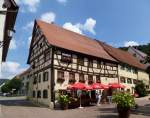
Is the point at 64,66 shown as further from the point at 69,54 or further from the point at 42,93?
Answer: the point at 42,93

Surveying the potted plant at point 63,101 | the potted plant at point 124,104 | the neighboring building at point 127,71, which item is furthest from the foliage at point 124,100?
the neighboring building at point 127,71

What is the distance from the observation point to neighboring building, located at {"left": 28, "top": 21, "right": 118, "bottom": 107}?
99.7 ft

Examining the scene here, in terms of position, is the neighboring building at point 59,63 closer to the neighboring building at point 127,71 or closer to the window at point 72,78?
the window at point 72,78

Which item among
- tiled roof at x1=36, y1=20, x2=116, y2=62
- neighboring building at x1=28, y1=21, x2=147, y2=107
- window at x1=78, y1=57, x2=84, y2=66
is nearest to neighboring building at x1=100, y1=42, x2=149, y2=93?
neighboring building at x1=28, y1=21, x2=147, y2=107

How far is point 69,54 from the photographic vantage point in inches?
1271

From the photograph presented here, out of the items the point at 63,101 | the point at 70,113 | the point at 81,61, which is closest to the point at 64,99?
the point at 63,101

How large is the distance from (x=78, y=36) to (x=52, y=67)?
1247cm

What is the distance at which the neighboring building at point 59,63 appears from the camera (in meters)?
30.4

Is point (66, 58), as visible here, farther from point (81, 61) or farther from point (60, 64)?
point (81, 61)

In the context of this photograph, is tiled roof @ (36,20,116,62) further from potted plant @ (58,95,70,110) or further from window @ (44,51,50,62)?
potted plant @ (58,95,70,110)

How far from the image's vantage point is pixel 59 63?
3073cm

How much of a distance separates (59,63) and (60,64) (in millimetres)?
196

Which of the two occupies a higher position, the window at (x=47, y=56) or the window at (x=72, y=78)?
the window at (x=47, y=56)

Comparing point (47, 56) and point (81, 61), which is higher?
point (47, 56)
